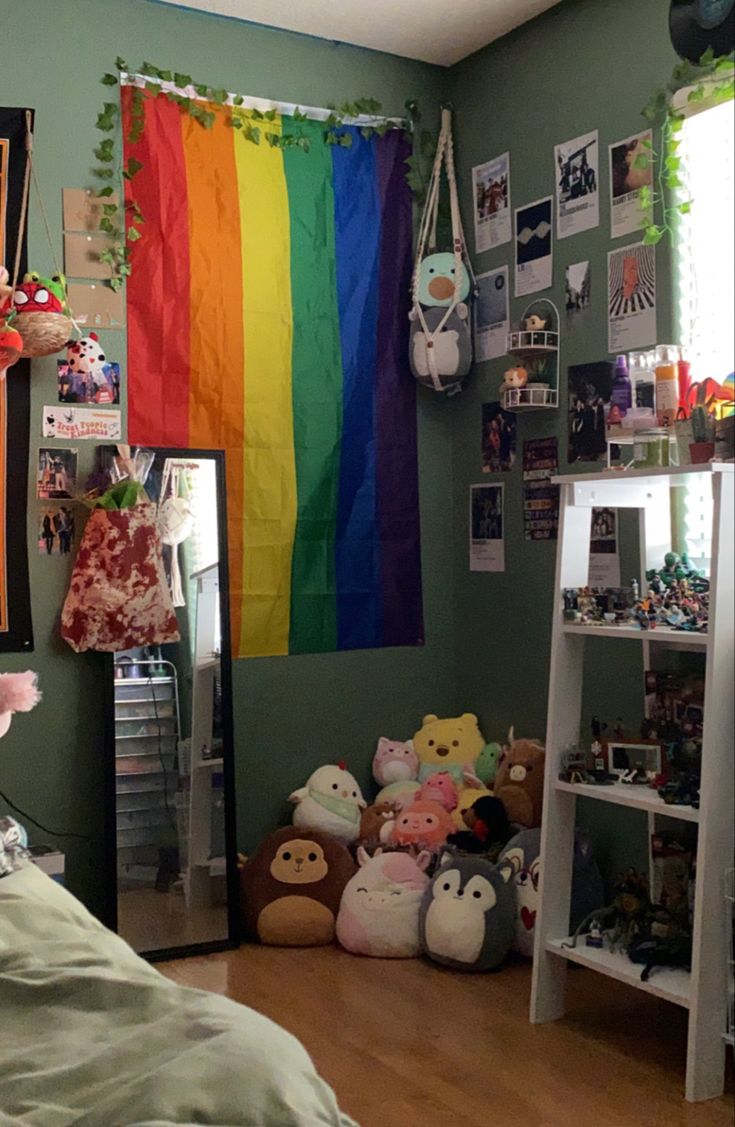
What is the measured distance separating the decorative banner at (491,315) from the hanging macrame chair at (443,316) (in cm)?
4

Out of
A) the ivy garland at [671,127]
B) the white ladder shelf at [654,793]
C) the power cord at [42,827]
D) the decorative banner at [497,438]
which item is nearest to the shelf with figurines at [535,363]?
the decorative banner at [497,438]

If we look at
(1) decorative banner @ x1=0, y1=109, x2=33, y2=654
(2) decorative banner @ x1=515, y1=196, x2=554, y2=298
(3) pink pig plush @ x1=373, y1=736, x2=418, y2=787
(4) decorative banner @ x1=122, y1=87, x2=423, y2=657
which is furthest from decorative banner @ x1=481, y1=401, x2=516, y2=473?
(1) decorative banner @ x1=0, y1=109, x2=33, y2=654

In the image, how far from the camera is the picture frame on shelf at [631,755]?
279 centimetres

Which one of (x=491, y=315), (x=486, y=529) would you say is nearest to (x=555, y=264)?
(x=491, y=315)

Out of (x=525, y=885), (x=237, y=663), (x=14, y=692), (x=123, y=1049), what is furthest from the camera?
(x=237, y=663)

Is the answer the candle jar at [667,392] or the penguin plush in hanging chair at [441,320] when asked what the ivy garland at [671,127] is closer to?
the candle jar at [667,392]

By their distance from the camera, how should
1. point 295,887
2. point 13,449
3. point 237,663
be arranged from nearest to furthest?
point 13,449, point 295,887, point 237,663

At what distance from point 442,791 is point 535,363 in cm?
134

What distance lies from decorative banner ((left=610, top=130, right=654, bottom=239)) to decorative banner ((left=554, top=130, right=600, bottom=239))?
72 mm

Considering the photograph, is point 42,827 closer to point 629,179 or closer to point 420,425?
point 420,425

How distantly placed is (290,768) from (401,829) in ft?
1.52

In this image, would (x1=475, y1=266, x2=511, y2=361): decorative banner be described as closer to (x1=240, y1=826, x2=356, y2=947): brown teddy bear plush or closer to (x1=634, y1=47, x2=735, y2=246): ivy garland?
(x1=634, y1=47, x2=735, y2=246): ivy garland

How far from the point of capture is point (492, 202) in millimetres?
3924

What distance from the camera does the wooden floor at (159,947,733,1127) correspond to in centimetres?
245
